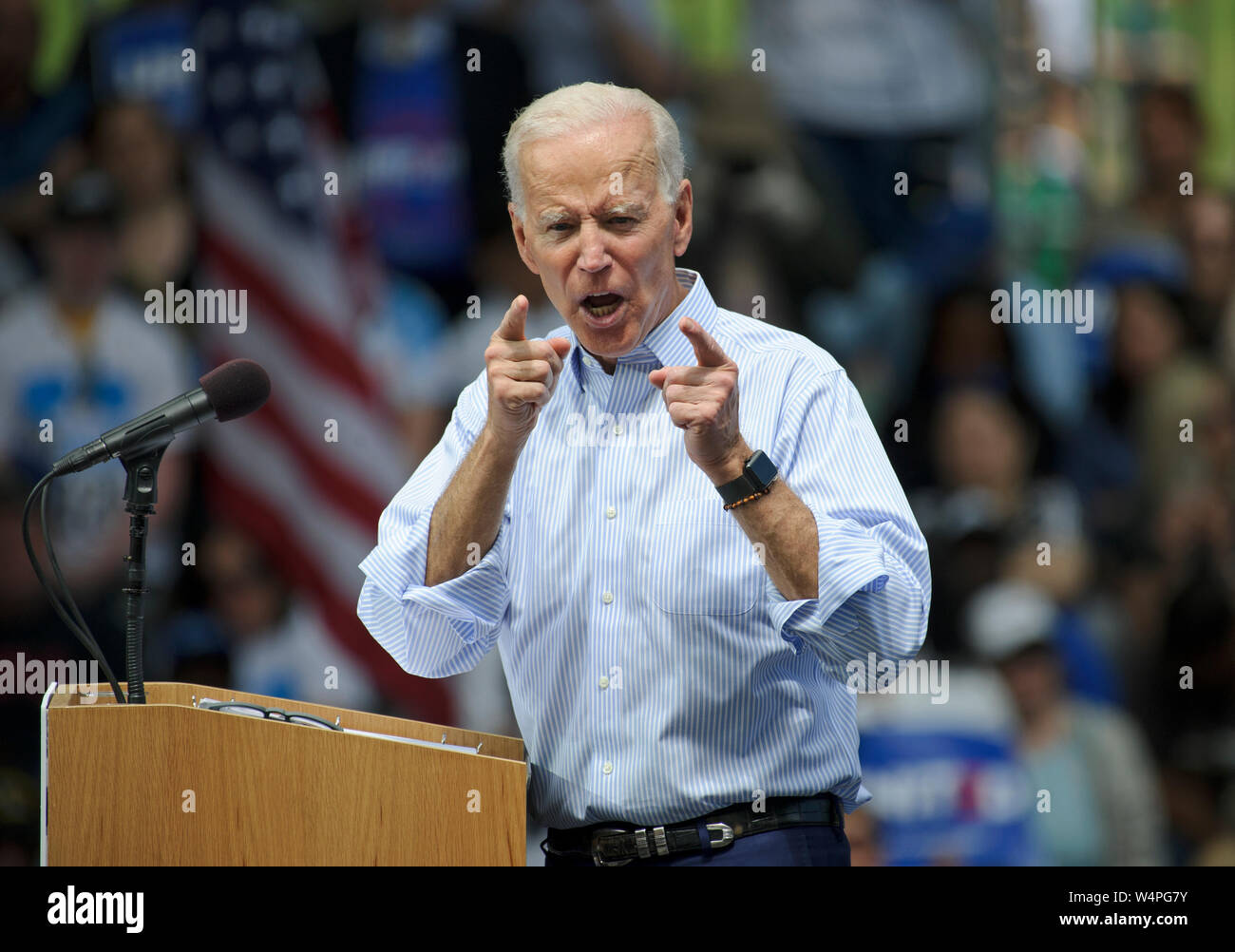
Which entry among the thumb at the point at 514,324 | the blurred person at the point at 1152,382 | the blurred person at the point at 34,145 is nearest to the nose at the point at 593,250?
the thumb at the point at 514,324

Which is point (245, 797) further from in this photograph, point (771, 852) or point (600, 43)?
point (600, 43)

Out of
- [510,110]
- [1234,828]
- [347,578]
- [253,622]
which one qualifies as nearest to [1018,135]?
[510,110]

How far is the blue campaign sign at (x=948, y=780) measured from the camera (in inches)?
171

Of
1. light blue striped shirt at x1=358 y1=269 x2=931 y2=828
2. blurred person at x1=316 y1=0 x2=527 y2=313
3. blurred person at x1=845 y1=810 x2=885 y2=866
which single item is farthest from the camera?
blurred person at x1=316 y1=0 x2=527 y2=313

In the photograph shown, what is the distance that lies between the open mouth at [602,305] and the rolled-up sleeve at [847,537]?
1.05 ft

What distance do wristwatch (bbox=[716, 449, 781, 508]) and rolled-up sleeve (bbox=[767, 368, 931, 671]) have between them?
4.4 inches

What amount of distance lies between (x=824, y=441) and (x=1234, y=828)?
3306 mm

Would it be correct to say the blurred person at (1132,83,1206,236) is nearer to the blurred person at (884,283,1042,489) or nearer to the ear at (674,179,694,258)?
the blurred person at (884,283,1042,489)

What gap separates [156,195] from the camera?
469 centimetres

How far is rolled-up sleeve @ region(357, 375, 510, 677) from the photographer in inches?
82.5

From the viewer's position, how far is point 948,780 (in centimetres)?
440

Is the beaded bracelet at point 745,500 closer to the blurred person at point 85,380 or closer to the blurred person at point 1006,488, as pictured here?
the blurred person at point 1006,488

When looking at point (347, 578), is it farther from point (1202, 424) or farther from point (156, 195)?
point (1202, 424)

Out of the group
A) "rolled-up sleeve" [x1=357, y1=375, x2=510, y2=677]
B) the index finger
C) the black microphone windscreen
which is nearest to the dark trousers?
"rolled-up sleeve" [x1=357, y1=375, x2=510, y2=677]
